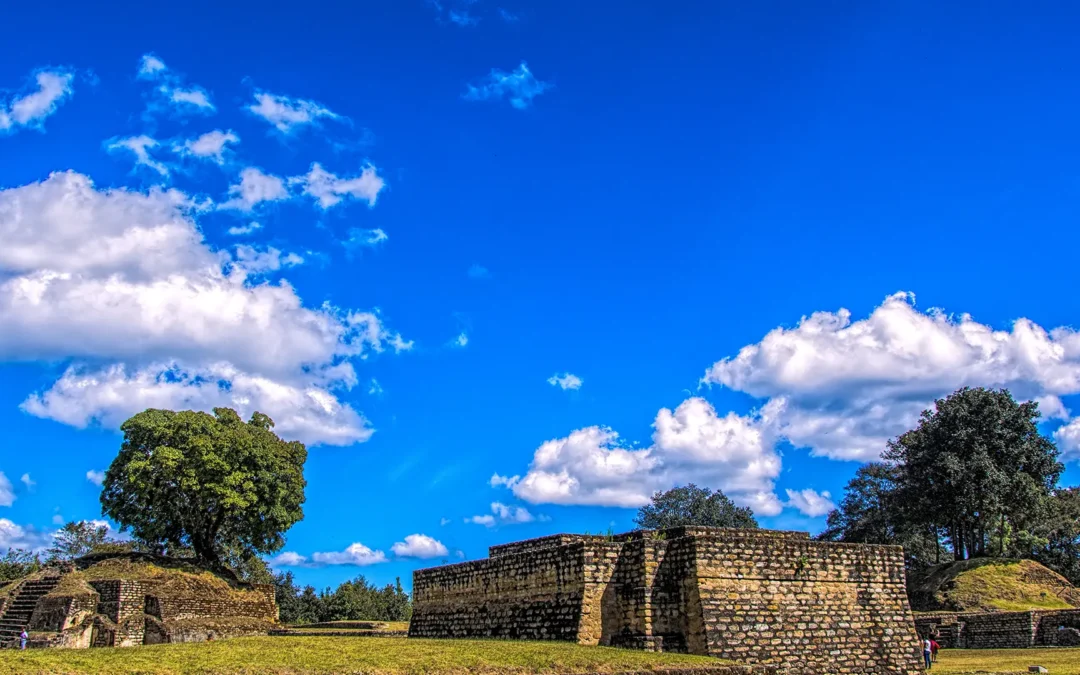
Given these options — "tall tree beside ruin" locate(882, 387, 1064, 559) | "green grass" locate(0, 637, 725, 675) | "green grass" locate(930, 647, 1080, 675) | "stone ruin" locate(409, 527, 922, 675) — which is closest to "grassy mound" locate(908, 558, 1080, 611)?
"tall tree beside ruin" locate(882, 387, 1064, 559)

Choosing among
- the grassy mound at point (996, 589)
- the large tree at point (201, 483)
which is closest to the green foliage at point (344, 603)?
the large tree at point (201, 483)

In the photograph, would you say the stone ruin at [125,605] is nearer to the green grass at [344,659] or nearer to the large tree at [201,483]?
the large tree at [201,483]

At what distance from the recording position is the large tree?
3378 cm

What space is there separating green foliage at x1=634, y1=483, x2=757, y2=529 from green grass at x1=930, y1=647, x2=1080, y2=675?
138ft

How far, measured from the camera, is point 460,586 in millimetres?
19750

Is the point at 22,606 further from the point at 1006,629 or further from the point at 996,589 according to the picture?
the point at 996,589

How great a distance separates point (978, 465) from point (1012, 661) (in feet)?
73.2

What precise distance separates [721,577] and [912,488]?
33.8 metres

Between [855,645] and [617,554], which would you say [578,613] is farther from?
[855,645]

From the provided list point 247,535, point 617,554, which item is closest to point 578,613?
point 617,554

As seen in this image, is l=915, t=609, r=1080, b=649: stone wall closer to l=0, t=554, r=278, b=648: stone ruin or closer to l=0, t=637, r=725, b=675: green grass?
l=0, t=637, r=725, b=675: green grass

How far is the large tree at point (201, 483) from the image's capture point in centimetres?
3378

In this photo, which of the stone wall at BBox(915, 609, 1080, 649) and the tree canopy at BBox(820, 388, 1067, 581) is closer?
the stone wall at BBox(915, 609, 1080, 649)

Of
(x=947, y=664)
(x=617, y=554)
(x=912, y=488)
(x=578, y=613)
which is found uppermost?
(x=912, y=488)
